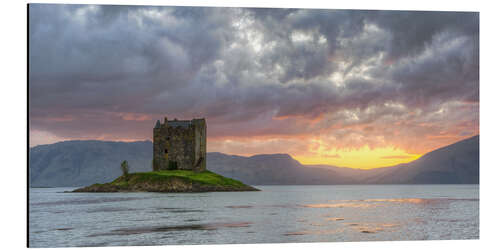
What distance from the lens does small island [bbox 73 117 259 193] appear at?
74.2m

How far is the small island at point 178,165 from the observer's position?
74.2 m

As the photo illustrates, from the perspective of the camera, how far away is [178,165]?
8188 centimetres

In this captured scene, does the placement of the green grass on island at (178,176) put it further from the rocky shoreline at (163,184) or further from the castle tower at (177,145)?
the castle tower at (177,145)

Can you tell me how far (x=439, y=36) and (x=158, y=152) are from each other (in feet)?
205

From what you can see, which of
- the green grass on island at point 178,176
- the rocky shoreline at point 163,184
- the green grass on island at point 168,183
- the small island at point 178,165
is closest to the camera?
the rocky shoreline at point 163,184

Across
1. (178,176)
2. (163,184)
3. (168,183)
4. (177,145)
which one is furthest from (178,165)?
(163,184)

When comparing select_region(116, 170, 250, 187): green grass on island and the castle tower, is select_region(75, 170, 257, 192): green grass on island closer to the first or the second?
select_region(116, 170, 250, 187): green grass on island

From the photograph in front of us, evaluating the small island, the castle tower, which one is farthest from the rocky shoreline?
the castle tower

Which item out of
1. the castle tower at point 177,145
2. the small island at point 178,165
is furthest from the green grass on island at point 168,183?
the castle tower at point 177,145

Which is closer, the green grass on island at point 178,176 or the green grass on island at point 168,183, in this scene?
the green grass on island at point 168,183

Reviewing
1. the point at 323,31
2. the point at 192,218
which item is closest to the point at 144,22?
the point at 323,31

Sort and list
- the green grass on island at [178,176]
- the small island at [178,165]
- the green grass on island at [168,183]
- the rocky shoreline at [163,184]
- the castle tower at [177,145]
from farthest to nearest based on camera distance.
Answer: the castle tower at [177,145], the small island at [178,165], the green grass on island at [178,176], the green grass on island at [168,183], the rocky shoreline at [163,184]

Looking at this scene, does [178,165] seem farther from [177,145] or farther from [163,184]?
[163,184]
